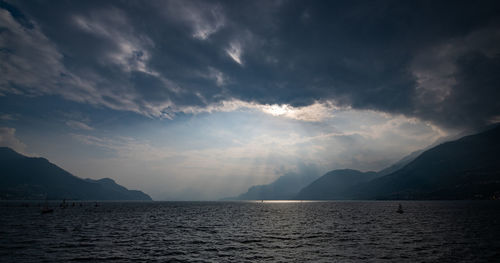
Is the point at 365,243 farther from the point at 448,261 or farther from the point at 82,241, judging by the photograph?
the point at 82,241

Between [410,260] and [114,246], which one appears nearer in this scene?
[410,260]

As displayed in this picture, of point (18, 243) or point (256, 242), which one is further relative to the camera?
point (256, 242)

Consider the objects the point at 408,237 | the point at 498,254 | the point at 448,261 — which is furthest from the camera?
the point at 408,237

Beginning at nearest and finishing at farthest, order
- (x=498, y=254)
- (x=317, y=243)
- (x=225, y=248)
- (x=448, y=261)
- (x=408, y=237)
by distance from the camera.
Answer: (x=448, y=261) → (x=498, y=254) → (x=225, y=248) → (x=317, y=243) → (x=408, y=237)

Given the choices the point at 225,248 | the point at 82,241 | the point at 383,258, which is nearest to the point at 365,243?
the point at 383,258

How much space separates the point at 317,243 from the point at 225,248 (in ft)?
51.5

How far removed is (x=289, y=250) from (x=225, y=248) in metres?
9.78

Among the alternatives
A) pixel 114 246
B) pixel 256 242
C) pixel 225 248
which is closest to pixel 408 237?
pixel 256 242

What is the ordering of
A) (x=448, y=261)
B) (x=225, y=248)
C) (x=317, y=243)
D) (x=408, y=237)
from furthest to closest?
1. (x=408, y=237)
2. (x=317, y=243)
3. (x=225, y=248)
4. (x=448, y=261)

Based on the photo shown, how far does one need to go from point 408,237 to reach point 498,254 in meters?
15.5

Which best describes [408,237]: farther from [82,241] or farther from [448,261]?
[82,241]

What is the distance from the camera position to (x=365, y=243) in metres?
44.1

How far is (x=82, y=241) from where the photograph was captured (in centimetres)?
4503

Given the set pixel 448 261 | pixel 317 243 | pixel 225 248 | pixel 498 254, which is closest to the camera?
pixel 448 261
